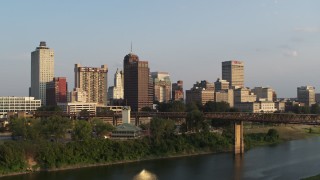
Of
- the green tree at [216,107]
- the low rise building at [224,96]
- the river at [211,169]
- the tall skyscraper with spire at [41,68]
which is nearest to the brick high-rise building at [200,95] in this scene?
the low rise building at [224,96]

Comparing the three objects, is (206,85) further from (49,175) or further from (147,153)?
(49,175)

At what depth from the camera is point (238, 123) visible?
4919 cm

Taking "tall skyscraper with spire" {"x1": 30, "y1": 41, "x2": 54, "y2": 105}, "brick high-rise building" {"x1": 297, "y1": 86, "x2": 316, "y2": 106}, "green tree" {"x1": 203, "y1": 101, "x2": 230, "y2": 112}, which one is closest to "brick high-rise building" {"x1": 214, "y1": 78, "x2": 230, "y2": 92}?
"brick high-rise building" {"x1": 297, "y1": 86, "x2": 316, "y2": 106}

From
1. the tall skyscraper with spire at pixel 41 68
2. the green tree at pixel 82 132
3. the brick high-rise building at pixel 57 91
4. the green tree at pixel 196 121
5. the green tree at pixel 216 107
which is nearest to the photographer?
the green tree at pixel 82 132

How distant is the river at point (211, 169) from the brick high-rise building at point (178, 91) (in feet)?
346

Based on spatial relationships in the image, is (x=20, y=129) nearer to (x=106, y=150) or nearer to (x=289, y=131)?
(x=106, y=150)

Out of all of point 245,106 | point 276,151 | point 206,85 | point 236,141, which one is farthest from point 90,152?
point 206,85

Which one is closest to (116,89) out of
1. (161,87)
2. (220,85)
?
(161,87)

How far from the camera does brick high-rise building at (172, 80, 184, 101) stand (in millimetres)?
152875

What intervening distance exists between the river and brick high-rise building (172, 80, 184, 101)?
4149 inches

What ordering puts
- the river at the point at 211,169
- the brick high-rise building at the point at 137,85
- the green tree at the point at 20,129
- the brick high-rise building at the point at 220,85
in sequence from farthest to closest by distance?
the brick high-rise building at the point at 220,85 < the brick high-rise building at the point at 137,85 < the green tree at the point at 20,129 < the river at the point at 211,169

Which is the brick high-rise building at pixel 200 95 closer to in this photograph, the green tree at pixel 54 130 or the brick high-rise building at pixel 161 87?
the brick high-rise building at pixel 161 87

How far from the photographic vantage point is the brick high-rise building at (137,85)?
115250 millimetres

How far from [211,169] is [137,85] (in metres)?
78.6
